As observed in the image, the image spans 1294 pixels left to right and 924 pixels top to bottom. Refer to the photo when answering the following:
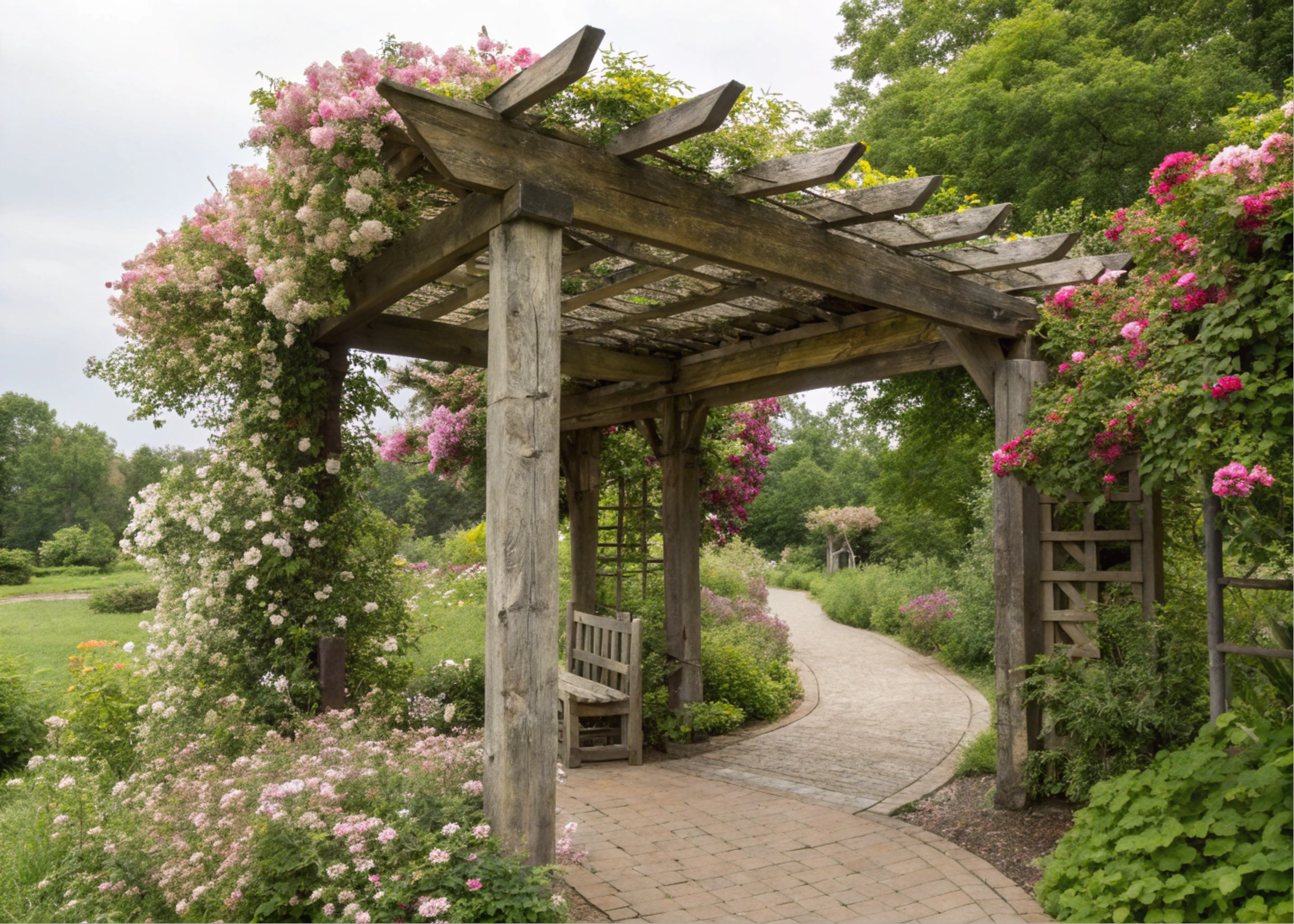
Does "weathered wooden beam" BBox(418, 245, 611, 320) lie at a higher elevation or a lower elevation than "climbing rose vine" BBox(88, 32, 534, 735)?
higher

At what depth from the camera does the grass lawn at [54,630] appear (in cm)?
1020

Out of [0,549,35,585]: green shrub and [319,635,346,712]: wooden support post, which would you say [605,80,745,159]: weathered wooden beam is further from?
[0,549,35,585]: green shrub

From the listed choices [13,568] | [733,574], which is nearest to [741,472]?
[733,574]

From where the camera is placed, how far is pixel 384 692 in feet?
16.8

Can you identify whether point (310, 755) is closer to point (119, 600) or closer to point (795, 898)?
point (795, 898)

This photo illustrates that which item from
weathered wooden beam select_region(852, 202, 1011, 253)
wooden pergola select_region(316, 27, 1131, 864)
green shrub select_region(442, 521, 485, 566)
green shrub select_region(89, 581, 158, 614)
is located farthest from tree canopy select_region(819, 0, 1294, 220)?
green shrub select_region(89, 581, 158, 614)

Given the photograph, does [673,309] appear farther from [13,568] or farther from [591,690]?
[13,568]

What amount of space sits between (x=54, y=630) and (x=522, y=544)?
12.2m

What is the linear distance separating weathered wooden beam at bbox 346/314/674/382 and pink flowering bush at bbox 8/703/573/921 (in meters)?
2.31

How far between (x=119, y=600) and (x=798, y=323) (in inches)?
533

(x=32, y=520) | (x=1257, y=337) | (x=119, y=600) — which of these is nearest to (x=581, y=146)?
(x=1257, y=337)

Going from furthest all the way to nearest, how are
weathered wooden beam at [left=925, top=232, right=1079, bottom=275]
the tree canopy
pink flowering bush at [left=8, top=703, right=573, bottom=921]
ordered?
the tree canopy, weathered wooden beam at [left=925, top=232, right=1079, bottom=275], pink flowering bush at [left=8, top=703, right=573, bottom=921]

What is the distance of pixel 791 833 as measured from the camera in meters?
4.49

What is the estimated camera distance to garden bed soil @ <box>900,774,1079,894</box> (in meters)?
4.13
